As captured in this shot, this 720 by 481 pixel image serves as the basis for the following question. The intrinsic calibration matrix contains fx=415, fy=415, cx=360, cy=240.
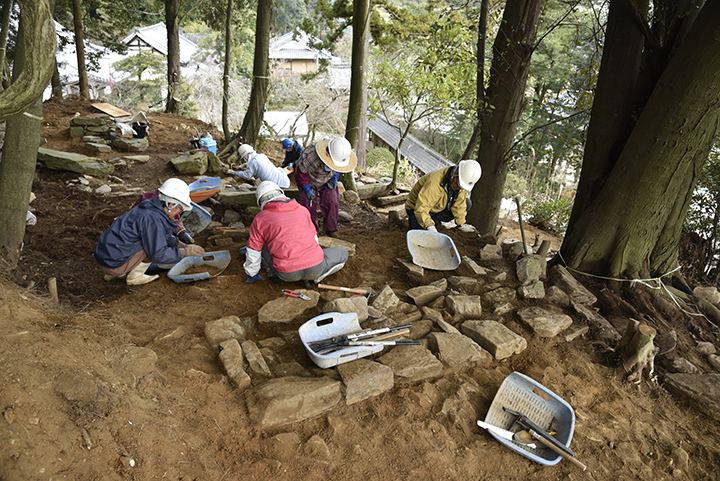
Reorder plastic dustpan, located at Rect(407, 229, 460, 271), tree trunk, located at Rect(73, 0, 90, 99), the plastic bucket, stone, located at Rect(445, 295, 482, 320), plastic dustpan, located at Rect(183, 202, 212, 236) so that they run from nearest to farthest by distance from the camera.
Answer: stone, located at Rect(445, 295, 482, 320) → plastic dustpan, located at Rect(407, 229, 460, 271) → plastic dustpan, located at Rect(183, 202, 212, 236) → the plastic bucket → tree trunk, located at Rect(73, 0, 90, 99)

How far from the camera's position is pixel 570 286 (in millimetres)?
3918

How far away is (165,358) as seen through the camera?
273 cm

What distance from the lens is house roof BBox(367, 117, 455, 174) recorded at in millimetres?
15469

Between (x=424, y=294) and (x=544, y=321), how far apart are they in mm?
1014

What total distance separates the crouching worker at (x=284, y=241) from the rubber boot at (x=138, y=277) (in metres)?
0.95

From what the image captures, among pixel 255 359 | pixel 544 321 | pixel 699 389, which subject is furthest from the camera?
pixel 544 321

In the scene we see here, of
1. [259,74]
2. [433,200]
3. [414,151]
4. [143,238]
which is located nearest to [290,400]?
[143,238]

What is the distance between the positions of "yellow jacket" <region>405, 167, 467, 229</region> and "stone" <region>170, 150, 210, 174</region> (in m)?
4.80

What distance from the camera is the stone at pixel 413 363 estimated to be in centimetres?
287

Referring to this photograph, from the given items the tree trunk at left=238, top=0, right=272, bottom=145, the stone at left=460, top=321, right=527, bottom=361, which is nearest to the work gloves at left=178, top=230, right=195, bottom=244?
the stone at left=460, top=321, right=527, bottom=361

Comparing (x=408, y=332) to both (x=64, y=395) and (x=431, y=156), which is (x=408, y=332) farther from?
(x=431, y=156)

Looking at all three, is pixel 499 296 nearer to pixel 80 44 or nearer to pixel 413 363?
pixel 413 363

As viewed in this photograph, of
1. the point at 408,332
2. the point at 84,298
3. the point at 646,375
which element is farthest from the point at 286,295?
the point at 646,375

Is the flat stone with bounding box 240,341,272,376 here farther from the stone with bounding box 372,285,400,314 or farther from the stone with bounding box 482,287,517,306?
the stone with bounding box 482,287,517,306
